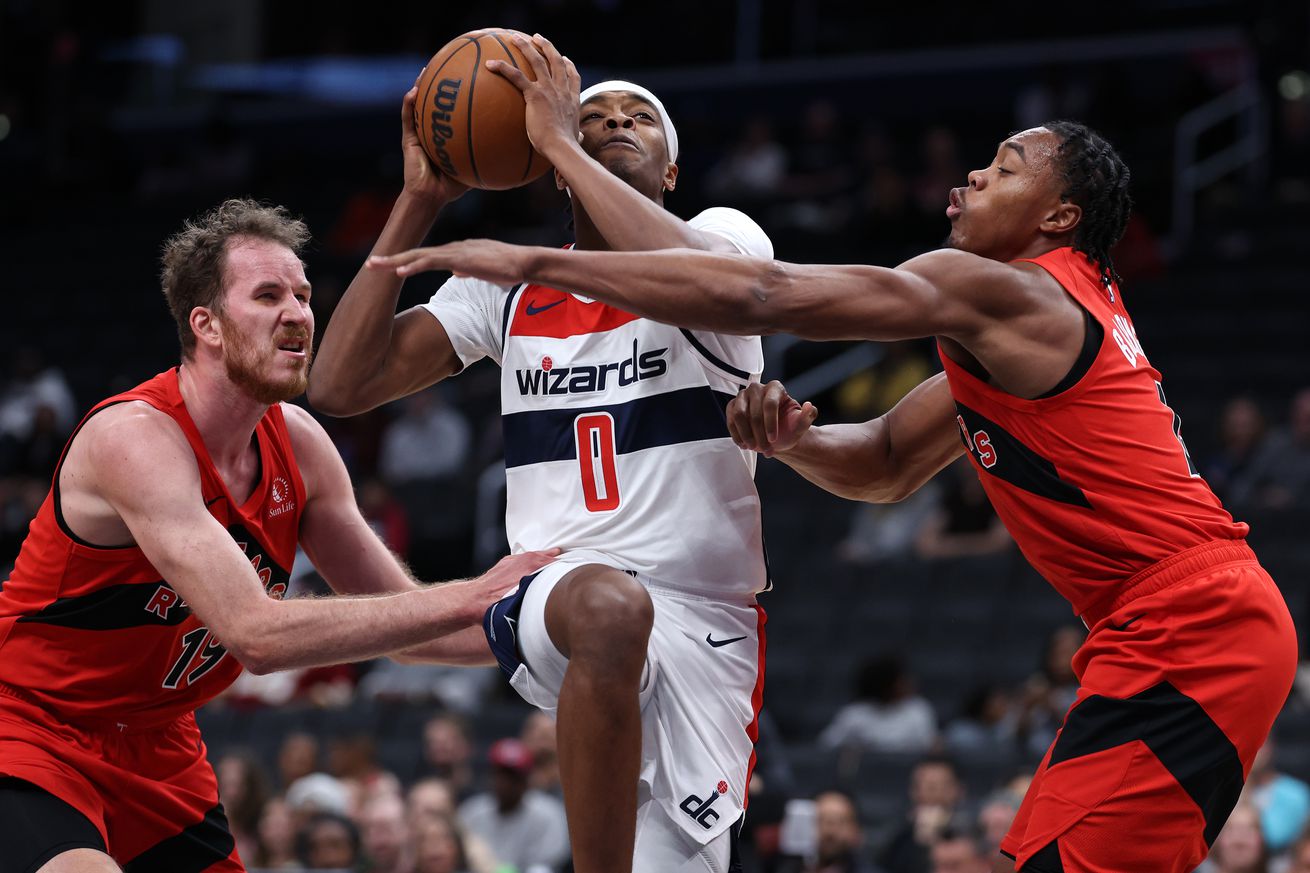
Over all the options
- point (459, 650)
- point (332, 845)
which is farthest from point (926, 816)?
point (459, 650)

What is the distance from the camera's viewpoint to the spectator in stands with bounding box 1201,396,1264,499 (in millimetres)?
11539

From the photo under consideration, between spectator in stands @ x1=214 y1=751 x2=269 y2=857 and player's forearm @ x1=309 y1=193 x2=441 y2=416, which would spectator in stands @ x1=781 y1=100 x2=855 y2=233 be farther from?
player's forearm @ x1=309 y1=193 x2=441 y2=416

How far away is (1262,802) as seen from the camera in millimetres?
Result: 8781

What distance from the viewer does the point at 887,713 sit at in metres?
10.9

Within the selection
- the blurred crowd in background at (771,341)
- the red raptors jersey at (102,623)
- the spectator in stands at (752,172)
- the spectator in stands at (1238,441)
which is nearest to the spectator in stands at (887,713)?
the blurred crowd in background at (771,341)

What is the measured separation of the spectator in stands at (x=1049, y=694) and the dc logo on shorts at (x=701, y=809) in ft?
16.8

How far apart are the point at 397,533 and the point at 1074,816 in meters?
9.97

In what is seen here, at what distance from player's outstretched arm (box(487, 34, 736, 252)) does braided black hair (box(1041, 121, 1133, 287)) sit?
0.98 m

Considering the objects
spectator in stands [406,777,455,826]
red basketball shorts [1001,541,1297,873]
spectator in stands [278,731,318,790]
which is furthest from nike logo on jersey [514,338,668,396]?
spectator in stands [278,731,318,790]

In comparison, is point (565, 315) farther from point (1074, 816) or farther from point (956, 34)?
point (956, 34)

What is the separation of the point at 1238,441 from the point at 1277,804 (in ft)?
11.5

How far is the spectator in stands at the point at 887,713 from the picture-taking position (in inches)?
424

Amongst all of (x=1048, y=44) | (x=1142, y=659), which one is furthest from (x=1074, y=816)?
(x=1048, y=44)

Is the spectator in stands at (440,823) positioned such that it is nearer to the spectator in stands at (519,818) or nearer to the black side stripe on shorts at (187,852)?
the spectator in stands at (519,818)
